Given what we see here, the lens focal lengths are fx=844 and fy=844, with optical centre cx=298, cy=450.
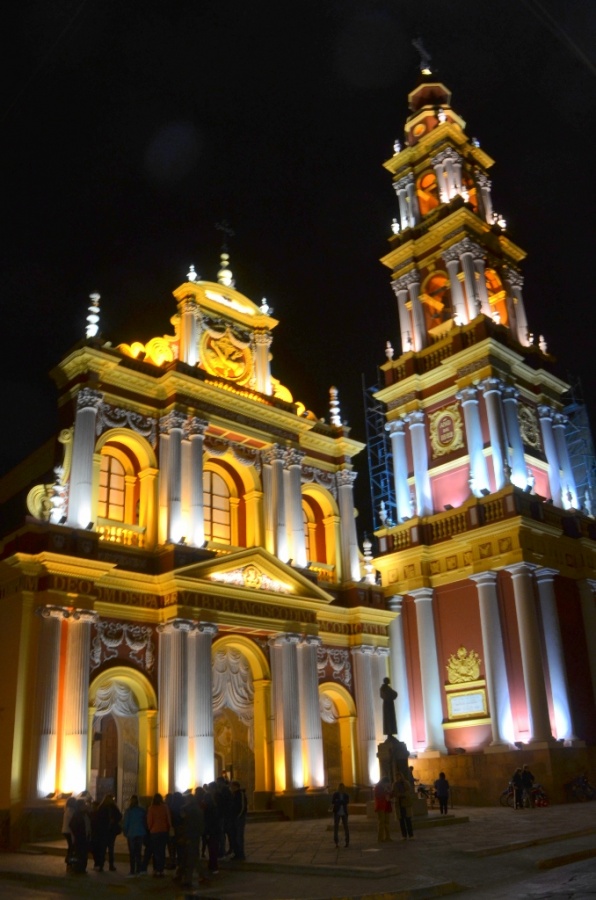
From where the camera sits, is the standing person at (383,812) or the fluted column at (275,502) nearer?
the standing person at (383,812)

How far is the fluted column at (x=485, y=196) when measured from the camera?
1292 inches

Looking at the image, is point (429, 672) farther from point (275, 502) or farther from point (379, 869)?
point (379, 869)

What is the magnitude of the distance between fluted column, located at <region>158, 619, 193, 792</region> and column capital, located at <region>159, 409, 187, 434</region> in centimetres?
534

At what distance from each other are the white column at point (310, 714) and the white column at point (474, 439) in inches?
285

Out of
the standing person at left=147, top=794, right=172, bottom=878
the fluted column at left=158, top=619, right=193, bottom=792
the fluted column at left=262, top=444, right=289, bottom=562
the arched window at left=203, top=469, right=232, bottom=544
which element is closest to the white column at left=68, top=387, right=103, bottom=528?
the fluted column at left=158, top=619, right=193, bottom=792

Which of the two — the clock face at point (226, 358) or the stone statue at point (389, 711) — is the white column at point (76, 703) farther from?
the clock face at point (226, 358)

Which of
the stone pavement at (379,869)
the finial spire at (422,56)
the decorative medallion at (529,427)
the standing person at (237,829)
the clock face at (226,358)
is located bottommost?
the stone pavement at (379,869)

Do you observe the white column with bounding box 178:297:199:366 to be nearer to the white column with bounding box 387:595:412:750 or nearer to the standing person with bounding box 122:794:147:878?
the white column with bounding box 387:595:412:750

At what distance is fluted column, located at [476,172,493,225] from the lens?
108 ft

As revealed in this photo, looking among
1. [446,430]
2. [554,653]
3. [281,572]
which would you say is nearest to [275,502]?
[281,572]

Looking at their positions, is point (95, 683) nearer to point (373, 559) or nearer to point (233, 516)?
point (233, 516)

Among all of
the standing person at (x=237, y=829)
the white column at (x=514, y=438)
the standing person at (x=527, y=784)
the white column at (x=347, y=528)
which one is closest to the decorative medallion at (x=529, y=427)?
the white column at (x=514, y=438)

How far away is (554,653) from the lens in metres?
24.1

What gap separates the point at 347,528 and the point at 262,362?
5872 mm
